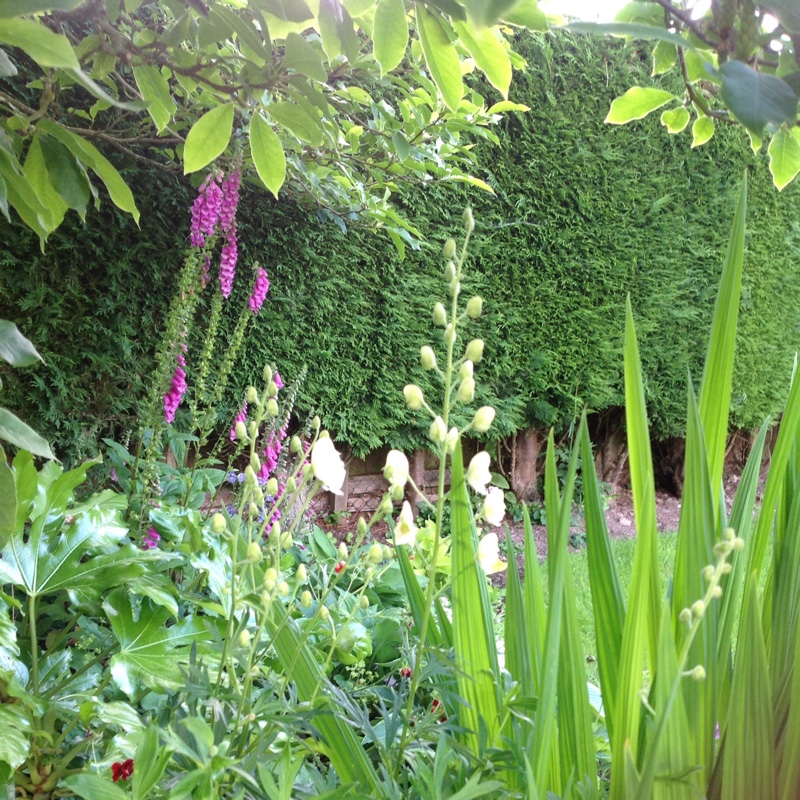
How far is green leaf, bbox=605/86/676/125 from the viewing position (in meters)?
0.66

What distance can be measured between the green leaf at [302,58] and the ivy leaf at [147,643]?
896 mm

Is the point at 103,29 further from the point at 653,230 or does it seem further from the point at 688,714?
the point at 653,230

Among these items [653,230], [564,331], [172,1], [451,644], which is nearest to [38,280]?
[172,1]

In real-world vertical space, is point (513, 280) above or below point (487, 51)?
below

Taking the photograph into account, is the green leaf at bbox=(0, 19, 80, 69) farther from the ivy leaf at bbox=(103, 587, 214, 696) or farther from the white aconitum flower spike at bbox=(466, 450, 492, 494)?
the ivy leaf at bbox=(103, 587, 214, 696)

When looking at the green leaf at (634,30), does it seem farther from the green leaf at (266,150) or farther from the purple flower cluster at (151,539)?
the purple flower cluster at (151,539)

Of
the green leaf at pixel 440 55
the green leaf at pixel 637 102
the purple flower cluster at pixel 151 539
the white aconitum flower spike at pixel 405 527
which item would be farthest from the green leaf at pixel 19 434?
the purple flower cluster at pixel 151 539

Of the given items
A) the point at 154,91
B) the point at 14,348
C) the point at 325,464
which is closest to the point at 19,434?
the point at 14,348

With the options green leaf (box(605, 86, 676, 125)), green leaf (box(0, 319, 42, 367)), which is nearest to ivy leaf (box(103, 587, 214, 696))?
green leaf (box(0, 319, 42, 367))

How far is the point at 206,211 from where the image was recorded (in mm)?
1804

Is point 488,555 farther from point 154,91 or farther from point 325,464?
point 154,91

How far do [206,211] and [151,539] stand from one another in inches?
37.3

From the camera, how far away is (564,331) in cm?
405

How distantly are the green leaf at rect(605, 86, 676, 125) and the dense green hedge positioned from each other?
2185mm
